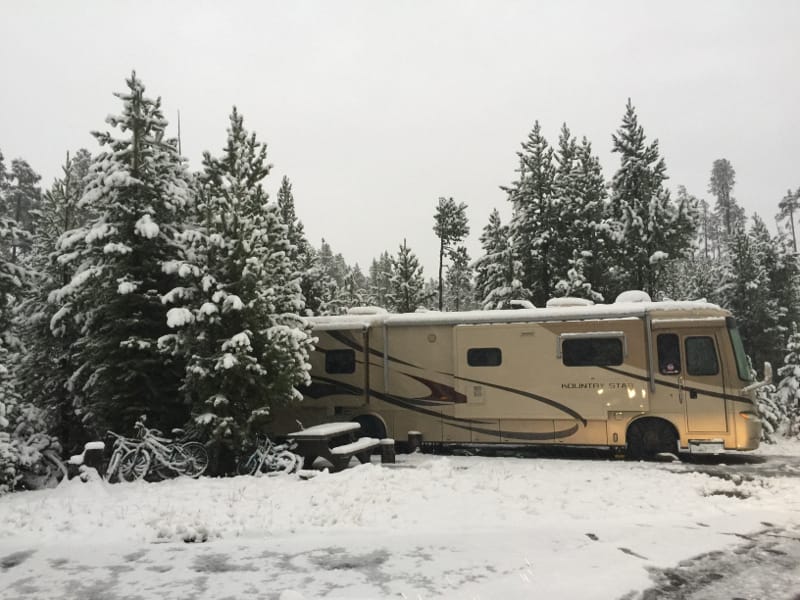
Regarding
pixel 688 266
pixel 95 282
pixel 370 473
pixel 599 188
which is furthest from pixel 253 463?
pixel 688 266

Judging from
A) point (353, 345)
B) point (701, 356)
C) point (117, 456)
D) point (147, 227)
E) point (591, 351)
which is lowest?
point (117, 456)

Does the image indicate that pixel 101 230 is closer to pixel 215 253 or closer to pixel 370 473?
pixel 215 253

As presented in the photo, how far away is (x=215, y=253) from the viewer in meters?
11.9

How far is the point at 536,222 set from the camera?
27281 mm

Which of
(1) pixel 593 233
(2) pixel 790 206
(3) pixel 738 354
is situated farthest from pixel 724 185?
(3) pixel 738 354

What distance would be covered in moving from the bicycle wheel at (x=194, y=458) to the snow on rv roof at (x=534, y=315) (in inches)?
148

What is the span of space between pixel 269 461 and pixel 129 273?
5.36m

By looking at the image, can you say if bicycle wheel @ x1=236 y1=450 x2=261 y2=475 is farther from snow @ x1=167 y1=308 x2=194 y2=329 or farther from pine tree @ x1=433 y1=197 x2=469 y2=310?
pine tree @ x1=433 y1=197 x2=469 y2=310

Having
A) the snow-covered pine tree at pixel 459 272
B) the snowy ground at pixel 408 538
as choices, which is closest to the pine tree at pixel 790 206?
the snow-covered pine tree at pixel 459 272

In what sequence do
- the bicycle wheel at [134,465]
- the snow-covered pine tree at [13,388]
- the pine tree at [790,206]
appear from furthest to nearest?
the pine tree at [790,206] < the snow-covered pine tree at [13,388] < the bicycle wheel at [134,465]

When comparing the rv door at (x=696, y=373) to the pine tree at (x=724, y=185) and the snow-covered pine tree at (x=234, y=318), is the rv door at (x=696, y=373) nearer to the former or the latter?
the snow-covered pine tree at (x=234, y=318)

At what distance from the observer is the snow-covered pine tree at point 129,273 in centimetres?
1277

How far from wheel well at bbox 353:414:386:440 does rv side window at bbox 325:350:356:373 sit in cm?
112

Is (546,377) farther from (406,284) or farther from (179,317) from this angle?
(406,284)
